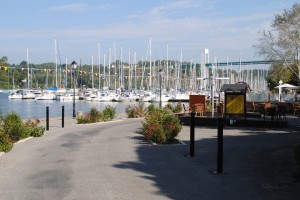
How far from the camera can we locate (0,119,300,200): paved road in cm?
891

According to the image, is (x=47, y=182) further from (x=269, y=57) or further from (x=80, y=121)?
(x=269, y=57)

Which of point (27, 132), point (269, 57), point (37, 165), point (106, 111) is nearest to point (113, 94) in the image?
point (269, 57)

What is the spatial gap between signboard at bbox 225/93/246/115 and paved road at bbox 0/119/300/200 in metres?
4.38

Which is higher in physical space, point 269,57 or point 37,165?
point 269,57

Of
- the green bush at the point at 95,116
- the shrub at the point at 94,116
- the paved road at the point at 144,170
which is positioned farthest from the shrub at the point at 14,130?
the shrub at the point at 94,116

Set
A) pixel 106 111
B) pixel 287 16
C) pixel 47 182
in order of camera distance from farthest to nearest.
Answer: pixel 287 16 → pixel 106 111 → pixel 47 182

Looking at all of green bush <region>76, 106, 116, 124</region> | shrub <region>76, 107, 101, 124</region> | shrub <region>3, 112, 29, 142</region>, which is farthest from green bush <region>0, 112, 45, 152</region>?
green bush <region>76, 106, 116, 124</region>

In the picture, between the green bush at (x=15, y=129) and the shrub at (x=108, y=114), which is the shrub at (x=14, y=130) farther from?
Answer: the shrub at (x=108, y=114)

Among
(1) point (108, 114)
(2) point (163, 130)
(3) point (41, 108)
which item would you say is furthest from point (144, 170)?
(3) point (41, 108)

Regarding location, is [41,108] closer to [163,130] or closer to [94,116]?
[94,116]

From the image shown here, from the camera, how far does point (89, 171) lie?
11.3 metres

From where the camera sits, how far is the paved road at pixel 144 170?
8906 millimetres

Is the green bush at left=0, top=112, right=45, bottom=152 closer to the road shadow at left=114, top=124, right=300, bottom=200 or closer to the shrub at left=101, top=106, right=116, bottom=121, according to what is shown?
the road shadow at left=114, top=124, right=300, bottom=200

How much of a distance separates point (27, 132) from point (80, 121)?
360 inches
